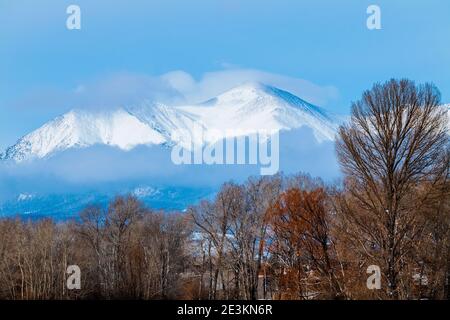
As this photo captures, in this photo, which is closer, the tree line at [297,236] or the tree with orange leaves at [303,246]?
the tree line at [297,236]

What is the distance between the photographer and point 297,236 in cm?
4034

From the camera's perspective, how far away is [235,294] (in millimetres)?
45000

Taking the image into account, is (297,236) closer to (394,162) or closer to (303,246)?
(303,246)

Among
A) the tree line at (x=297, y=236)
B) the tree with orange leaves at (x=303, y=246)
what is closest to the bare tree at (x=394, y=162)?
the tree line at (x=297, y=236)

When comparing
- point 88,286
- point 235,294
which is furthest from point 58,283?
point 235,294

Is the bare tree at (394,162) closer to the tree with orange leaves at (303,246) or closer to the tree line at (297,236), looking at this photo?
the tree line at (297,236)

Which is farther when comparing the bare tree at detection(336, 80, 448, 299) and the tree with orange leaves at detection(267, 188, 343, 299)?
the tree with orange leaves at detection(267, 188, 343, 299)

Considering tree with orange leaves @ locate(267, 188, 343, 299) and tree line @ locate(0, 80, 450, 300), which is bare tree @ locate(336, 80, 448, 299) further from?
tree with orange leaves @ locate(267, 188, 343, 299)

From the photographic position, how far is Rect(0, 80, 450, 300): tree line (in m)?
26.7

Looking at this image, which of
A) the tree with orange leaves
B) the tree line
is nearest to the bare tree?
the tree line

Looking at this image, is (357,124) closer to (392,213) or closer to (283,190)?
(392,213)

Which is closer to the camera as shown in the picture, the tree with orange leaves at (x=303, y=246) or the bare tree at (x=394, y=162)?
the bare tree at (x=394, y=162)

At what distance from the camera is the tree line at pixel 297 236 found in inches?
1053

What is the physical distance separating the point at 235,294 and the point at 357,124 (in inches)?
845
